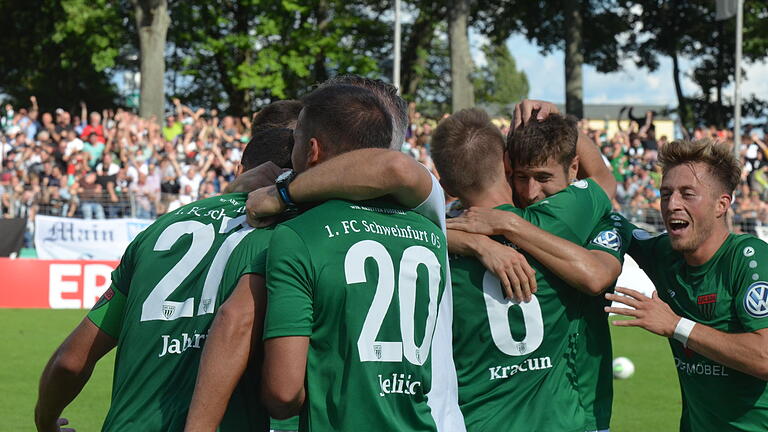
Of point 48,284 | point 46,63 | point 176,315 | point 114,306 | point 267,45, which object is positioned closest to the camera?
point 176,315

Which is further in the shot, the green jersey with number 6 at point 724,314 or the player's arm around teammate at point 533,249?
the green jersey with number 6 at point 724,314

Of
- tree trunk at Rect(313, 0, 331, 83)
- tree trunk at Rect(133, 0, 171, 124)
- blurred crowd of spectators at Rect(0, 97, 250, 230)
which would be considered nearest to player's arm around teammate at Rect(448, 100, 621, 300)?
blurred crowd of spectators at Rect(0, 97, 250, 230)

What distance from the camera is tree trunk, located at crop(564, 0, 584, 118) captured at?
115ft

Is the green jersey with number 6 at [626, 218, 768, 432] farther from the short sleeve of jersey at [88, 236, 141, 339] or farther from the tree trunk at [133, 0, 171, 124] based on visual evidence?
the tree trunk at [133, 0, 171, 124]

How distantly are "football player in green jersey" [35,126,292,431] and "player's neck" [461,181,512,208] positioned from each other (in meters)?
1.04

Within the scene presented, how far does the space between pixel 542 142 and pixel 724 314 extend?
3.75ft

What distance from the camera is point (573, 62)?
35312 millimetres

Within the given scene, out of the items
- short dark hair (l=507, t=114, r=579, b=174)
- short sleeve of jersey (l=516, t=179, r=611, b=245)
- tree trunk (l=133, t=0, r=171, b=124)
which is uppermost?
tree trunk (l=133, t=0, r=171, b=124)

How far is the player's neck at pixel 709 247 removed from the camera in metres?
4.25

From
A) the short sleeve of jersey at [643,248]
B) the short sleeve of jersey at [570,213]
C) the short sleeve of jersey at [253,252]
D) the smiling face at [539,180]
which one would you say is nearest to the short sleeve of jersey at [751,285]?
the short sleeve of jersey at [643,248]

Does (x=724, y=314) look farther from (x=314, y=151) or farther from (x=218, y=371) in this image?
(x=218, y=371)

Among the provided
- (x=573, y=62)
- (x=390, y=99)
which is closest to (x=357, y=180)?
(x=390, y=99)

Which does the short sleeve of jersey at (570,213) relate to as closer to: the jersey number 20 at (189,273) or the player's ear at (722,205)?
the player's ear at (722,205)

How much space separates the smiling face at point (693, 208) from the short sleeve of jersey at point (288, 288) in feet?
6.64
